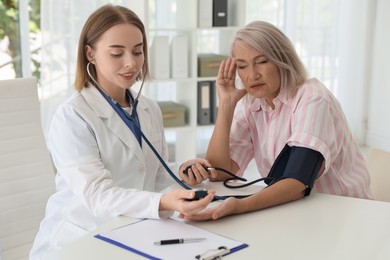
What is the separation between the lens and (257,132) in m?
2.26

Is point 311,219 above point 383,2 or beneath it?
beneath

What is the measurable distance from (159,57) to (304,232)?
281 centimetres

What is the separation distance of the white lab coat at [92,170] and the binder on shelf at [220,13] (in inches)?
97.8

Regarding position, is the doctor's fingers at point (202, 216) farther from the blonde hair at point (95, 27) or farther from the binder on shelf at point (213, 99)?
the binder on shelf at point (213, 99)

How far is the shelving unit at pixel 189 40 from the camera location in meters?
4.34

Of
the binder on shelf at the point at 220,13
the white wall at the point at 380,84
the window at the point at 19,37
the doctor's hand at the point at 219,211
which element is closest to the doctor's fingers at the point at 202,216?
the doctor's hand at the point at 219,211

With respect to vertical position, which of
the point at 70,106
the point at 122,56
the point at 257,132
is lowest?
the point at 257,132

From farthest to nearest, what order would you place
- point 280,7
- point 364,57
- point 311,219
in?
point 364,57, point 280,7, point 311,219

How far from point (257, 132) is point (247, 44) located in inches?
13.7

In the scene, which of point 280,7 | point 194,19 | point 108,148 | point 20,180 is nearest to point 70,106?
point 108,148

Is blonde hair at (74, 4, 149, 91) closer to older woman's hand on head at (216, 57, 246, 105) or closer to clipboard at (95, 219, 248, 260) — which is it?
older woman's hand on head at (216, 57, 246, 105)

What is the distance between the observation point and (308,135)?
6.26 ft

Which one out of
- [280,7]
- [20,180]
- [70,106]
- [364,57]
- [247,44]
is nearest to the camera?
[70,106]

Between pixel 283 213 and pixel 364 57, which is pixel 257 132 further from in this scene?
pixel 364 57
